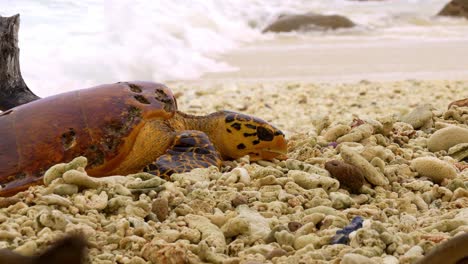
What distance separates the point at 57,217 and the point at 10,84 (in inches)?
107

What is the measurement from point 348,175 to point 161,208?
1002 millimetres

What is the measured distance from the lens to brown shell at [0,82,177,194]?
13.2 ft

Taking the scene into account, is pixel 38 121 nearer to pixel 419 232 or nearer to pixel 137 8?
pixel 419 232

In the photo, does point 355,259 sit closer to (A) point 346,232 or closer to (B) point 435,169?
(A) point 346,232

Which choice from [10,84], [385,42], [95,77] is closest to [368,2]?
[385,42]

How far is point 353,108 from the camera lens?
888 cm

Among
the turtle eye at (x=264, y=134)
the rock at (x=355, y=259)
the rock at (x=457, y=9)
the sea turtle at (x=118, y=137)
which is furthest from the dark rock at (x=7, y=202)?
the rock at (x=457, y=9)

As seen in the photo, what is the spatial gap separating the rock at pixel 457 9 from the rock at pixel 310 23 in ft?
10.7

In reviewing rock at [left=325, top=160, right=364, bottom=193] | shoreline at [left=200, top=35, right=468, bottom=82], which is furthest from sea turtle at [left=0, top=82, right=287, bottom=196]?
shoreline at [left=200, top=35, right=468, bottom=82]

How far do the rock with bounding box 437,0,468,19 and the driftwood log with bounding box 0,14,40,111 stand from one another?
17511mm

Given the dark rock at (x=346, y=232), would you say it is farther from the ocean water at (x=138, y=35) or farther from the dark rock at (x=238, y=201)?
the ocean water at (x=138, y=35)

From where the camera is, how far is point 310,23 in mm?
20203

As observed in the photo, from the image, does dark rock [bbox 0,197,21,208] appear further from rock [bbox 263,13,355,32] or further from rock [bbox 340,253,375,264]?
rock [bbox 263,13,355,32]

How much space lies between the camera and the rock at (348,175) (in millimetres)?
3824
